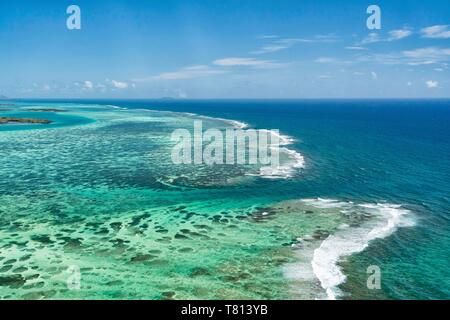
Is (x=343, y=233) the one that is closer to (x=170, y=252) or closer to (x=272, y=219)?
(x=272, y=219)
